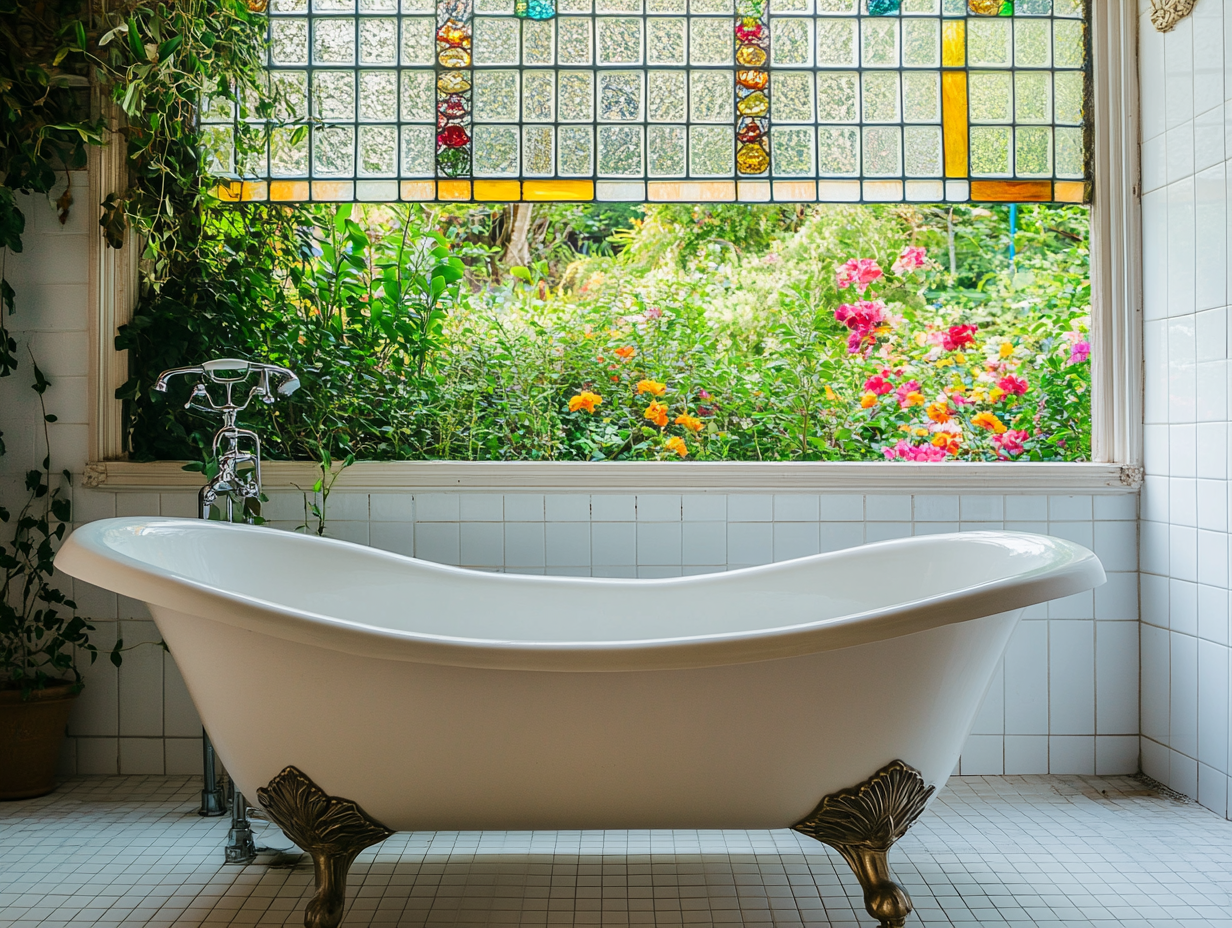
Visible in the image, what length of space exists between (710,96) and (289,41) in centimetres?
118

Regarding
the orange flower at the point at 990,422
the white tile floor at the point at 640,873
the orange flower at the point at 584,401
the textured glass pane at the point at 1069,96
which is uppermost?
the textured glass pane at the point at 1069,96

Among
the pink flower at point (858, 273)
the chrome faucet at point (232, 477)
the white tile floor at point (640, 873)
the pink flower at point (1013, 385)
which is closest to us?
the white tile floor at point (640, 873)

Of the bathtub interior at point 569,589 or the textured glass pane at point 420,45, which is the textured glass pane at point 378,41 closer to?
the textured glass pane at point 420,45

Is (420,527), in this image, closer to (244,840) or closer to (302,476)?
(302,476)

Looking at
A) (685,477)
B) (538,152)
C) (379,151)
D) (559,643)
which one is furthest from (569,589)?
(379,151)

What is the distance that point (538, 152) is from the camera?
7.81 ft

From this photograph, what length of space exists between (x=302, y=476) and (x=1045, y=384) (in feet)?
6.86

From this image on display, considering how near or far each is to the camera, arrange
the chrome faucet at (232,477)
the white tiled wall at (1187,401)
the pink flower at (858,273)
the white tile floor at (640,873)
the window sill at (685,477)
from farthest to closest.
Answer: the pink flower at (858,273) < the window sill at (685,477) < the white tiled wall at (1187,401) < the chrome faucet at (232,477) < the white tile floor at (640,873)

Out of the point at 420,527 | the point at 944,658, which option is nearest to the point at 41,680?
the point at 420,527

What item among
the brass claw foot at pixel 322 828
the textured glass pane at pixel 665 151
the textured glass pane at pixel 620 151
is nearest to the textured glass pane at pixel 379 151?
the textured glass pane at pixel 620 151

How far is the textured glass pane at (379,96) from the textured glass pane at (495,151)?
0.25 meters

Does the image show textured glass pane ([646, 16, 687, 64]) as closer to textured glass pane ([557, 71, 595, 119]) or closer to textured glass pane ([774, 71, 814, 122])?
textured glass pane ([557, 71, 595, 119])

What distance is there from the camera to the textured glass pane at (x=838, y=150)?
7.81 feet

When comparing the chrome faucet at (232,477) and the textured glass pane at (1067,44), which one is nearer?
the chrome faucet at (232,477)
